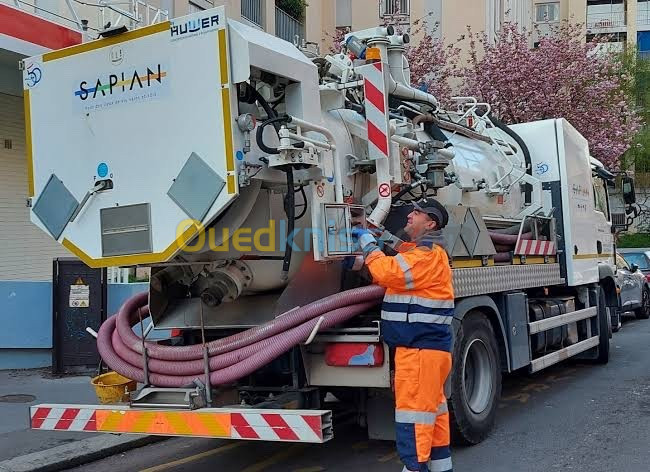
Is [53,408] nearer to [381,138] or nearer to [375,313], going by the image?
[375,313]

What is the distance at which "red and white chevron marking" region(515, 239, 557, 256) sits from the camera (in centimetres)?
746

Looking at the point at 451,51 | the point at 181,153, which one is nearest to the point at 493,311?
the point at 181,153

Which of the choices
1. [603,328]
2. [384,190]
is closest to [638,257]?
[603,328]

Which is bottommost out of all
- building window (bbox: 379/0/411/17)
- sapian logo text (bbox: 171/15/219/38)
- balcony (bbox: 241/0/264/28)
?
sapian logo text (bbox: 171/15/219/38)

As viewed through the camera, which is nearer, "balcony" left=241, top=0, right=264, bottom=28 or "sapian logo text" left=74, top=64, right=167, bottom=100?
"sapian logo text" left=74, top=64, right=167, bottom=100

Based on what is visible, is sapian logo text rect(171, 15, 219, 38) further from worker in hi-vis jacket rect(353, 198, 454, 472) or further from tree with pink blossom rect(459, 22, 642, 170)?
tree with pink blossom rect(459, 22, 642, 170)

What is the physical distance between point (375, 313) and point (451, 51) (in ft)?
64.0

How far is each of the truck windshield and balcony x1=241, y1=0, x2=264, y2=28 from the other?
1032 centimetres

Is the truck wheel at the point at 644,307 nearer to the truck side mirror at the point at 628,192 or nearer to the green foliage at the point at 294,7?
the truck side mirror at the point at 628,192

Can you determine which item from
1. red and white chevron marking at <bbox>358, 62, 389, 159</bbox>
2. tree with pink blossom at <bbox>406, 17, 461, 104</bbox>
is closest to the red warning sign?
red and white chevron marking at <bbox>358, 62, 389, 159</bbox>

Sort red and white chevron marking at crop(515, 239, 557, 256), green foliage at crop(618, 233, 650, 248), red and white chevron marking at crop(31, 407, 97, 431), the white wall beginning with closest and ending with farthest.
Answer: red and white chevron marking at crop(31, 407, 97, 431), red and white chevron marking at crop(515, 239, 557, 256), the white wall, green foliage at crop(618, 233, 650, 248)

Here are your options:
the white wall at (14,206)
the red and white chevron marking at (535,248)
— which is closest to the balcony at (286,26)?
the white wall at (14,206)

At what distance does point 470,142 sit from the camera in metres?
8.07

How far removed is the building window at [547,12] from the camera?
41.0 metres
